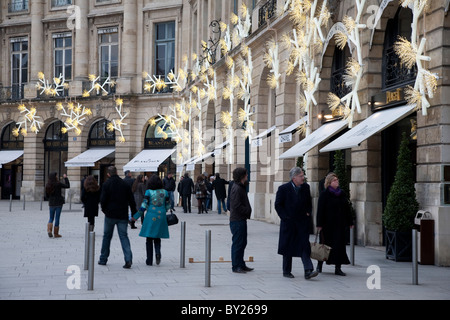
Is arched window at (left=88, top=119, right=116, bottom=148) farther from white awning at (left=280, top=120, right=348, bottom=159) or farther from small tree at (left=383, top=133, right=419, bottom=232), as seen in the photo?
small tree at (left=383, top=133, right=419, bottom=232)

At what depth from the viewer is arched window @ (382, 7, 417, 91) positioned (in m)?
14.5

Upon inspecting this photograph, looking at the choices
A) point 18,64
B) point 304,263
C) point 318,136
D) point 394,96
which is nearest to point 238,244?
point 304,263

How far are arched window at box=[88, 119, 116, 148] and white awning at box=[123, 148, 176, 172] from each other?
2.55m

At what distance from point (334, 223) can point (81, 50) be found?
3606cm

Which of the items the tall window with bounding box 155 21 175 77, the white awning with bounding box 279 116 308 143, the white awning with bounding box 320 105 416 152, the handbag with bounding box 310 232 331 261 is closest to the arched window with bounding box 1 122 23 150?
the tall window with bounding box 155 21 175 77

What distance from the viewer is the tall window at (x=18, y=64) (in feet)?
153

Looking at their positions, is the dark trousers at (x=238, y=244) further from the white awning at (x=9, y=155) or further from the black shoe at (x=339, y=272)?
the white awning at (x=9, y=155)

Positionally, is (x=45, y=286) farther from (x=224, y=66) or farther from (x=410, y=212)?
(x=224, y=66)

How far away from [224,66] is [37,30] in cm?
2050

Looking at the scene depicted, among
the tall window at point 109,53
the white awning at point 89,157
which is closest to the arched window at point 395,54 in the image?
the white awning at point 89,157

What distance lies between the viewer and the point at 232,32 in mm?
29016

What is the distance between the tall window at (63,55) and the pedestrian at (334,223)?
3684 centimetres

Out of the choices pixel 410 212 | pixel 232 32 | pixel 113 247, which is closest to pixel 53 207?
pixel 113 247

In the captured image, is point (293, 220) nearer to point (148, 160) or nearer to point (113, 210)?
point (113, 210)
